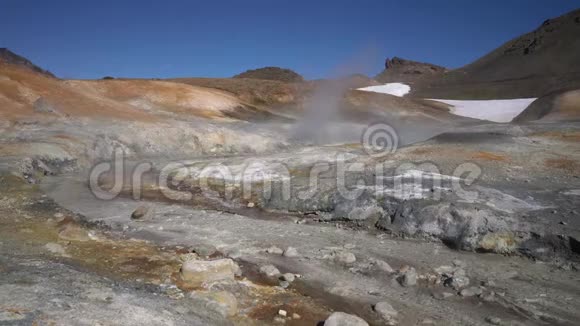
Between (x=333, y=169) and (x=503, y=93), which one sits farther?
(x=503, y=93)

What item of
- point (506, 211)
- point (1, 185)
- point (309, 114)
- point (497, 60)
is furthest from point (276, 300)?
point (497, 60)

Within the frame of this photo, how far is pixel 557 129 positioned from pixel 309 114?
55.2 feet

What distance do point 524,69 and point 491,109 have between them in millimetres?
26506

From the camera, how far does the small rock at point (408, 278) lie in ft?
21.2

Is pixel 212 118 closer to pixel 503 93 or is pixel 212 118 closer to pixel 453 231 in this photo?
pixel 453 231

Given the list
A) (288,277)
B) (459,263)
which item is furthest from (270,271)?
(459,263)

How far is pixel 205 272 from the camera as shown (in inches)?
A: 245

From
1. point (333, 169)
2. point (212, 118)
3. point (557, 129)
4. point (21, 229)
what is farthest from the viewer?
point (212, 118)

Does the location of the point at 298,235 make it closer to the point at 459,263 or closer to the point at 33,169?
the point at 459,263

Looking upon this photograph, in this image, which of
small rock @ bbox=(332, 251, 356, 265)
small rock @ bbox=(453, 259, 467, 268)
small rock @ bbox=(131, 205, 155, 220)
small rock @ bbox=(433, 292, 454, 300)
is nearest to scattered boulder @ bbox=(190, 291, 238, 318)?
small rock @ bbox=(332, 251, 356, 265)

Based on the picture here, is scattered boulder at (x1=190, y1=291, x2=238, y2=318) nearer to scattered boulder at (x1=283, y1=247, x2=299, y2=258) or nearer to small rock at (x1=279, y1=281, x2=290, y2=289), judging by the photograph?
small rock at (x1=279, y1=281, x2=290, y2=289)

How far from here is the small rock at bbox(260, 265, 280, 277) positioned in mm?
6730

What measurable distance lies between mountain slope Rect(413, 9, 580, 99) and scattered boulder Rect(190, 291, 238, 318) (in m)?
51.0

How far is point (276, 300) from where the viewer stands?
5875 mm
